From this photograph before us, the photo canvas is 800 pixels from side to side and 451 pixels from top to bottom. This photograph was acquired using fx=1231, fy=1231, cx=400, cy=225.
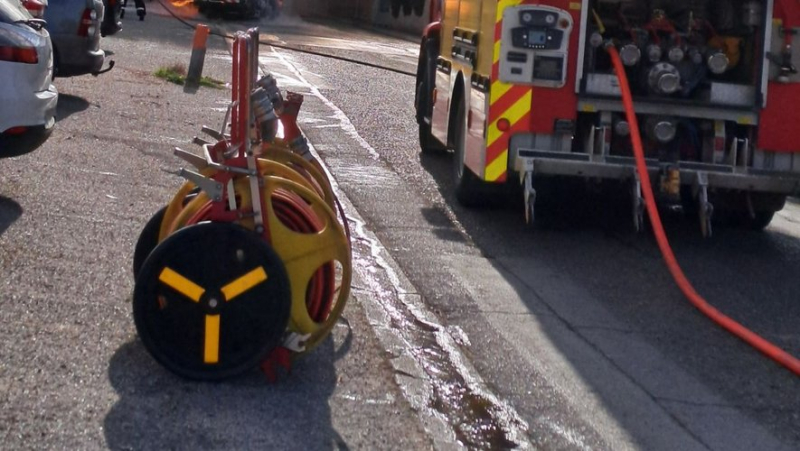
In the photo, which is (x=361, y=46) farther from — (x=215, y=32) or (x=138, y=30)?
(x=138, y=30)

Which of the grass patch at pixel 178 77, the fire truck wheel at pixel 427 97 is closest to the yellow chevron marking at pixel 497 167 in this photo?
the fire truck wheel at pixel 427 97

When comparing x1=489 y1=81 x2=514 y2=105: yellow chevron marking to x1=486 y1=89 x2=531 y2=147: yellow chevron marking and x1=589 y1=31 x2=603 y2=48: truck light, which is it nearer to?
x1=486 y1=89 x2=531 y2=147: yellow chevron marking

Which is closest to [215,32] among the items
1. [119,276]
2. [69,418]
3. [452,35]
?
[452,35]

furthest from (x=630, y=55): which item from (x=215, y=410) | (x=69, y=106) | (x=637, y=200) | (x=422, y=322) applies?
(x=69, y=106)

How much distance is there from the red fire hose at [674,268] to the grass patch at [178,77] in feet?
34.5

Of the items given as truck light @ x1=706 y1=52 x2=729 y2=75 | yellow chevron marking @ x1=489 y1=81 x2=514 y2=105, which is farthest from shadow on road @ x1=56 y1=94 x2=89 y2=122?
truck light @ x1=706 y1=52 x2=729 y2=75

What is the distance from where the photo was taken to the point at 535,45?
9180mm

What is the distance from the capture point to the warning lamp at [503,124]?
931 centimetres

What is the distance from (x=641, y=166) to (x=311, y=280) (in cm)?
377

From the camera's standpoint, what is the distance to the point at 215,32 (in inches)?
1284

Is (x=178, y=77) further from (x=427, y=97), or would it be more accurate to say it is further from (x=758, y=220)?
(x=758, y=220)

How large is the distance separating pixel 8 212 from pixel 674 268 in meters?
4.56

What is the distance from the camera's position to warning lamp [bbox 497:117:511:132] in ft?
30.6

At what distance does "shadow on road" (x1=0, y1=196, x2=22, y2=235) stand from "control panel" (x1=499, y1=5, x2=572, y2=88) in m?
3.64
